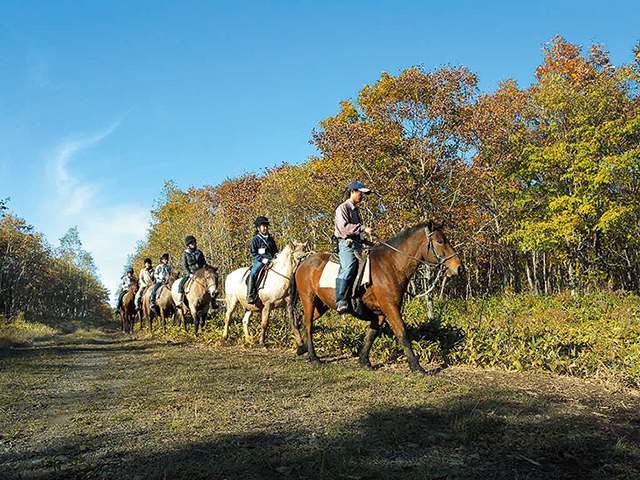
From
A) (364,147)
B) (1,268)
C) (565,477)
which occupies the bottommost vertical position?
(565,477)

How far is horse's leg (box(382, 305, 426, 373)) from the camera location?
6953 millimetres

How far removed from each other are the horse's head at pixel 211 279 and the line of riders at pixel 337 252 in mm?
909

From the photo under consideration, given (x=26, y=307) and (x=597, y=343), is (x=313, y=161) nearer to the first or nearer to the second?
(x=597, y=343)

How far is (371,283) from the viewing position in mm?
7555

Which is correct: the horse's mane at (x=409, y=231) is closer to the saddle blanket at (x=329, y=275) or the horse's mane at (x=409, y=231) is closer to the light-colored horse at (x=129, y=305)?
the saddle blanket at (x=329, y=275)

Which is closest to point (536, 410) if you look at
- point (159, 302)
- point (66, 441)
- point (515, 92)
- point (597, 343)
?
point (597, 343)

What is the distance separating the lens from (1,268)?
35.8 metres

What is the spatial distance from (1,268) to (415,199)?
3491 centimetres

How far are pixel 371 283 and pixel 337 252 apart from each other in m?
2.00

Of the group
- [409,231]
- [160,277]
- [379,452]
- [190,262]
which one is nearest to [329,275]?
[409,231]

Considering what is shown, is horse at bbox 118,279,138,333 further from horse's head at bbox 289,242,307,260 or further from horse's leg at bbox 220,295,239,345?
horse's head at bbox 289,242,307,260

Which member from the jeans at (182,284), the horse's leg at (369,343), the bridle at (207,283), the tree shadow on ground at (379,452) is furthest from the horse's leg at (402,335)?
the jeans at (182,284)

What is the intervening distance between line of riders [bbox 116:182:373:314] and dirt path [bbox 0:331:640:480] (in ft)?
5.34

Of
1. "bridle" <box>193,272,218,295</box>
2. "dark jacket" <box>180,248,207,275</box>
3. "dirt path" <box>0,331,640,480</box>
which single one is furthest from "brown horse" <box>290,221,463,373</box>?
"dark jacket" <box>180,248,207,275</box>
